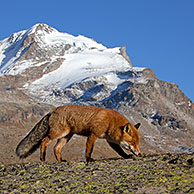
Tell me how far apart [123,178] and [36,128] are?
6.32m

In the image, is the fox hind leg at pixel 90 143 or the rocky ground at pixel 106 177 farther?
the fox hind leg at pixel 90 143

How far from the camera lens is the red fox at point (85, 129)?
15.4 metres

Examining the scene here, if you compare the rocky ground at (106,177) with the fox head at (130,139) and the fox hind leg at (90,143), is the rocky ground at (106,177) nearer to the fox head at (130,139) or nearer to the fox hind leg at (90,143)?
the fox head at (130,139)

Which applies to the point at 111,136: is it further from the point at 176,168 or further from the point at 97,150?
the point at 97,150

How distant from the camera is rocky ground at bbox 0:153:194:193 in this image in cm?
1055

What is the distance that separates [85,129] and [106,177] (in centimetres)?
413

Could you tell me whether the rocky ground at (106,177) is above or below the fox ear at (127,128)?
below

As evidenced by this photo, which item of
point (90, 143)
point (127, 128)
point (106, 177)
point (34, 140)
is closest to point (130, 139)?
point (127, 128)

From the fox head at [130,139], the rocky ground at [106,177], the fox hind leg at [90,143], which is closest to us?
the rocky ground at [106,177]

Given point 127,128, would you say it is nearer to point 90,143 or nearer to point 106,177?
point 90,143

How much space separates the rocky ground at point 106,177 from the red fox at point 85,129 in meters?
1.10

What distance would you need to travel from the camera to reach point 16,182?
1240cm

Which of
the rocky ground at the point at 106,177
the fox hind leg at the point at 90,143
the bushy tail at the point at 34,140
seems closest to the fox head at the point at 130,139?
the rocky ground at the point at 106,177

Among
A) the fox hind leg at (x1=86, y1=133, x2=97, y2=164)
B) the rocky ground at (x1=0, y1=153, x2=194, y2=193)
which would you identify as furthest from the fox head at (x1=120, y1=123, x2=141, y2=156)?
the fox hind leg at (x1=86, y1=133, x2=97, y2=164)
